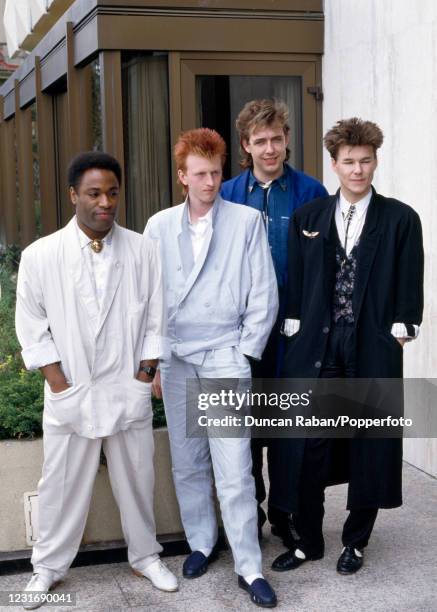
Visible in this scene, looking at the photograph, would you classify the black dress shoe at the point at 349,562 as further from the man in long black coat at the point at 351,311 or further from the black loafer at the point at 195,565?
the black loafer at the point at 195,565

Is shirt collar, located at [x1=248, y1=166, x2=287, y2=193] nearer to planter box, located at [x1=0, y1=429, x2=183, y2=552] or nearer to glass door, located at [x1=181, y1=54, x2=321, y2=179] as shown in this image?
planter box, located at [x1=0, y1=429, x2=183, y2=552]

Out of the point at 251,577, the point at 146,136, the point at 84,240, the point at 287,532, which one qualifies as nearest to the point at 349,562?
the point at 287,532

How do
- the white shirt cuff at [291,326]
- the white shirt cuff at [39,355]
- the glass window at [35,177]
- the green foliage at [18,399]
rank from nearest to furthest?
the white shirt cuff at [39,355] → the white shirt cuff at [291,326] → the green foliage at [18,399] → the glass window at [35,177]

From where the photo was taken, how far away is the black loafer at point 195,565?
14.0 ft

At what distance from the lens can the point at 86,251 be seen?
13.0 ft

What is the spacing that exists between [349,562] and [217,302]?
4.46 feet

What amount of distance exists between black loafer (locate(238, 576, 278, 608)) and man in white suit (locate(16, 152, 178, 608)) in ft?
1.16

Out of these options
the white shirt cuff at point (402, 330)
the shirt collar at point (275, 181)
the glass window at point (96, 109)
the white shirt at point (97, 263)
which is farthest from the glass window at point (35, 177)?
the white shirt cuff at point (402, 330)

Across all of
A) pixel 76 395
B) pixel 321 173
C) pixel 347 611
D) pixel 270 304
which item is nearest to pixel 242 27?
pixel 321 173

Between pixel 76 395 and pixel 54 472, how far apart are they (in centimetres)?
37

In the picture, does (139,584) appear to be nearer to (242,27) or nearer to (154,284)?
(154,284)

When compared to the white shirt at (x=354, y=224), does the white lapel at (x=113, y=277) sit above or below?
below

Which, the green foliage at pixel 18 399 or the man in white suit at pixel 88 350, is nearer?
the man in white suit at pixel 88 350

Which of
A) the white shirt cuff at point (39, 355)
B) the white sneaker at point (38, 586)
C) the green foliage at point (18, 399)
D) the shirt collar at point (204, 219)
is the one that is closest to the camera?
the white shirt cuff at point (39, 355)
